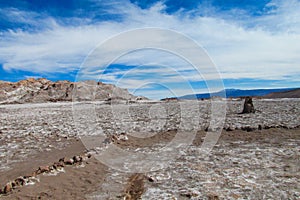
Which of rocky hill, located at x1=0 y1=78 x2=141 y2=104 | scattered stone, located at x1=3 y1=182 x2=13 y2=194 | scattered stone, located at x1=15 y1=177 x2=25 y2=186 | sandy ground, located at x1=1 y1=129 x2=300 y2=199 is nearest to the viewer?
sandy ground, located at x1=1 y1=129 x2=300 y2=199

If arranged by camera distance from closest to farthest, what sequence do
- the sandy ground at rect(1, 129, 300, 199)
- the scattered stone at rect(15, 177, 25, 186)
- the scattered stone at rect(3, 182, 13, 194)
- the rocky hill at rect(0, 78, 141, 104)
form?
the sandy ground at rect(1, 129, 300, 199)
the scattered stone at rect(3, 182, 13, 194)
the scattered stone at rect(15, 177, 25, 186)
the rocky hill at rect(0, 78, 141, 104)

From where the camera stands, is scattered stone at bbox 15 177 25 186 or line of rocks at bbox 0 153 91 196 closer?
line of rocks at bbox 0 153 91 196

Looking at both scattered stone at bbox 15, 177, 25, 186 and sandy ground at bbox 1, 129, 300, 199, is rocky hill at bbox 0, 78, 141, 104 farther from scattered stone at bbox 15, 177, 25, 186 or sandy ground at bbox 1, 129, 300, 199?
scattered stone at bbox 15, 177, 25, 186

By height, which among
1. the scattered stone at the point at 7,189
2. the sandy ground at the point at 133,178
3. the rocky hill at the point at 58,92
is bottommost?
the sandy ground at the point at 133,178

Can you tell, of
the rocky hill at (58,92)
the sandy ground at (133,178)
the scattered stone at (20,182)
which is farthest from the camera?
the rocky hill at (58,92)

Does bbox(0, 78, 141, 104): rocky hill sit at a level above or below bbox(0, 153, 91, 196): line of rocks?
above

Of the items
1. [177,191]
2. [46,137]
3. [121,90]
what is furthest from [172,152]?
[121,90]

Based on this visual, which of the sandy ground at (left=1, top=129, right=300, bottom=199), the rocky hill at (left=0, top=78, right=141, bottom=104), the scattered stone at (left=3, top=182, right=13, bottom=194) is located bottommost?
the sandy ground at (left=1, top=129, right=300, bottom=199)

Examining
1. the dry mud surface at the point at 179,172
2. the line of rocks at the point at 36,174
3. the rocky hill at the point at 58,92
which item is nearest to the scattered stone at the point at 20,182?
the line of rocks at the point at 36,174

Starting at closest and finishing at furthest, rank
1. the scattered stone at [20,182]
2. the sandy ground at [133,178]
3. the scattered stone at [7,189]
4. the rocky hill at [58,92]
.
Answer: the sandy ground at [133,178]
the scattered stone at [7,189]
the scattered stone at [20,182]
the rocky hill at [58,92]

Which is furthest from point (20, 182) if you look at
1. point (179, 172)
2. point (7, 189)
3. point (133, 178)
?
point (179, 172)

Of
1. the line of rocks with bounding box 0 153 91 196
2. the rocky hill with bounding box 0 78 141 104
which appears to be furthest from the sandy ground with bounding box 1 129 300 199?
the rocky hill with bounding box 0 78 141 104

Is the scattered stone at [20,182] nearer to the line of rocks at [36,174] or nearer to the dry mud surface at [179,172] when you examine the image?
the line of rocks at [36,174]

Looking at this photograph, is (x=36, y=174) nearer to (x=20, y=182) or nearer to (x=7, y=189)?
(x=20, y=182)
